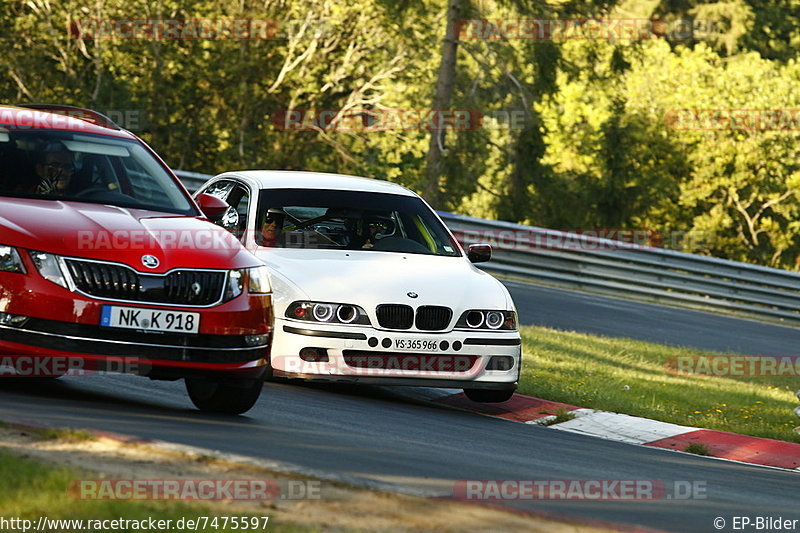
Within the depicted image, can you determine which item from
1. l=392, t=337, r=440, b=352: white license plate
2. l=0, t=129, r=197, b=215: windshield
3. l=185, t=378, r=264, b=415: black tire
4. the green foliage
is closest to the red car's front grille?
l=185, t=378, r=264, b=415: black tire

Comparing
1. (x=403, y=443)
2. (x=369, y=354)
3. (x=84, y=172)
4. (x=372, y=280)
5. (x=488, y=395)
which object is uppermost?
(x=84, y=172)

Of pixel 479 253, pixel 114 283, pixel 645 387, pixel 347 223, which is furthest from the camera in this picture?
pixel 645 387

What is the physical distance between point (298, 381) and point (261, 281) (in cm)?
280

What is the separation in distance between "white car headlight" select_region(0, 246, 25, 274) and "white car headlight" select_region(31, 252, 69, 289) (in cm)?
8

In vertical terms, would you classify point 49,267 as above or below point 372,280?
above

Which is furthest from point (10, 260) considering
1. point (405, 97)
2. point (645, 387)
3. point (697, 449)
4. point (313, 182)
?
point (405, 97)

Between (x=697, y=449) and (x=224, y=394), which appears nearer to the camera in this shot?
(x=224, y=394)

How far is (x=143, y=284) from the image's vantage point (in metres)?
7.48

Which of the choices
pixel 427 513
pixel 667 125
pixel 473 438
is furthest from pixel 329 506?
pixel 667 125

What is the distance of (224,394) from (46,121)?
7.45 ft

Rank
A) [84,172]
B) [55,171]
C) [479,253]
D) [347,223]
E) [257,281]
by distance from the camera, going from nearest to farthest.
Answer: [257,281]
[55,171]
[84,172]
[347,223]
[479,253]

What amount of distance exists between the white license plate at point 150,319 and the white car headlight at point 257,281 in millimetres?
480

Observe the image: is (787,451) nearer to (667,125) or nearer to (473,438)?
(473,438)

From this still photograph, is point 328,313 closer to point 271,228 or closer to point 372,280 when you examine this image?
point 372,280
